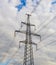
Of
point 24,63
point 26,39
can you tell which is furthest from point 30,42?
point 24,63

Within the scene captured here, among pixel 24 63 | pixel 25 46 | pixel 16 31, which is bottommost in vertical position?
pixel 24 63

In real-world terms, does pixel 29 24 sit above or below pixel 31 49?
above

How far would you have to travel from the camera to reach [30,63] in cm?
7569

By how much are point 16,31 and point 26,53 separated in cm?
911

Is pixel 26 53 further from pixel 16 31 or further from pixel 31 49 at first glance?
pixel 16 31

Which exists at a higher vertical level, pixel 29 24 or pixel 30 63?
pixel 29 24

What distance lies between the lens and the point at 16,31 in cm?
7581

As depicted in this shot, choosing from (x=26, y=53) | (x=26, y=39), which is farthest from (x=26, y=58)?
(x=26, y=39)


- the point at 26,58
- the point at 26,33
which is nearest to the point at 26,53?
the point at 26,58

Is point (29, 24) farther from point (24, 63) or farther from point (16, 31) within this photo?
point (24, 63)

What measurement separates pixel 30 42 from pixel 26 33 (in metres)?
3.99

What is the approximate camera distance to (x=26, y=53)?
80.4 m

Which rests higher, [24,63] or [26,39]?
[26,39]

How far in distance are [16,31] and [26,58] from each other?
10338mm
